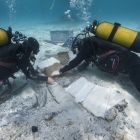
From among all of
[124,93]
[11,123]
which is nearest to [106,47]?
[124,93]

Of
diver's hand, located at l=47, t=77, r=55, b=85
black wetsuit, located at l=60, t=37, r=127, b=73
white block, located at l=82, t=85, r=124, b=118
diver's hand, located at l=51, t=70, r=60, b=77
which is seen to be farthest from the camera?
diver's hand, located at l=51, t=70, r=60, b=77

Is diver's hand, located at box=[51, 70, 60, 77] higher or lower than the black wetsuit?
lower

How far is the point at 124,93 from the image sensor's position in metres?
5.97

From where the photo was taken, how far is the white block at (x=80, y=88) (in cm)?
587

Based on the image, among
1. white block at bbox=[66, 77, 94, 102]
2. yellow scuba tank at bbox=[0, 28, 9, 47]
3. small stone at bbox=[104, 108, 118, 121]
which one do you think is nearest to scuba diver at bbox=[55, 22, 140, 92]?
white block at bbox=[66, 77, 94, 102]

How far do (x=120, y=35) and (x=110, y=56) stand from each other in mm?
605

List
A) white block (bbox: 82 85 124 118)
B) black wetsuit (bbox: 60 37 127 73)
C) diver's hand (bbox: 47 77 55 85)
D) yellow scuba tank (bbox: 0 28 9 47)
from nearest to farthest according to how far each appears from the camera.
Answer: white block (bbox: 82 85 124 118)
yellow scuba tank (bbox: 0 28 9 47)
black wetsuit (bbox: 60 37 127 73)
diver's hand (bbox: 47 77 55 85)

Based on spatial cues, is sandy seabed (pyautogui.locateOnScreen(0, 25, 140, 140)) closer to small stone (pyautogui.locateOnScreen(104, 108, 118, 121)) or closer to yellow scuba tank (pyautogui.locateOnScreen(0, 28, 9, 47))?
small stone (pyautogui.locateOnScreen(104, 108, 118, 121))

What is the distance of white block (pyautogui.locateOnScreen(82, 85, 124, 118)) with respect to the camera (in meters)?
5.24

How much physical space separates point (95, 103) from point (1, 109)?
2.26 metres

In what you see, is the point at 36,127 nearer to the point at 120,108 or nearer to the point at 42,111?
the point at 42,111

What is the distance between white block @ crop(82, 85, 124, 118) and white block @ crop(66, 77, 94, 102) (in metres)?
0.15

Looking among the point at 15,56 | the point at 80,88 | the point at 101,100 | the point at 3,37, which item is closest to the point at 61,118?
the point at 101,100

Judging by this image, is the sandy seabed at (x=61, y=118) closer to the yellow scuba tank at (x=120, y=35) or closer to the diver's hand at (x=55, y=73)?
the diver's hand at (x=55, y=73)
